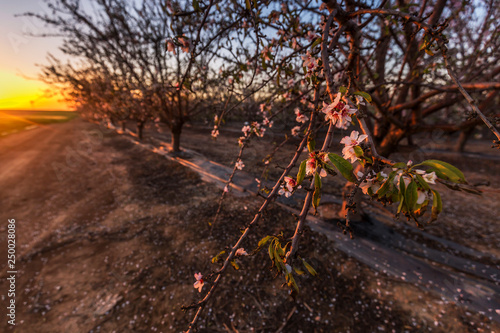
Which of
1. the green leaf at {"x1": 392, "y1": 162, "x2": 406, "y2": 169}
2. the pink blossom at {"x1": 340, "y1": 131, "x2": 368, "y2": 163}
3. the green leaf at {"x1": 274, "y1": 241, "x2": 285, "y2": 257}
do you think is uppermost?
the pink blossom at {"x1": 340, "y1": 131, "x2": 368, "y2": 163}

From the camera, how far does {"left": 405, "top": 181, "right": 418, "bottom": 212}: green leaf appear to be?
78 centimetres

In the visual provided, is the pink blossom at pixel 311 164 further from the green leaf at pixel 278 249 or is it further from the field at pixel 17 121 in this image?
the field at pixel 17 121

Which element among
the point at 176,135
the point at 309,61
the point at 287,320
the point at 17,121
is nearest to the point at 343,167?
the point at 309,61

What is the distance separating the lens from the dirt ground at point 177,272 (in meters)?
3.16

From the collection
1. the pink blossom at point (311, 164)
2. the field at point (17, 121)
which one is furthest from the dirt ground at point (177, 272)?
the field at point (17, 121)

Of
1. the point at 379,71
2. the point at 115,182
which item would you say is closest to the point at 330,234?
the point at 379,71

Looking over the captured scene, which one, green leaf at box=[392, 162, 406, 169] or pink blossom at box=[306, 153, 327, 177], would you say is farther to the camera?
pink blossom at box=[306, 153, 327, 177]

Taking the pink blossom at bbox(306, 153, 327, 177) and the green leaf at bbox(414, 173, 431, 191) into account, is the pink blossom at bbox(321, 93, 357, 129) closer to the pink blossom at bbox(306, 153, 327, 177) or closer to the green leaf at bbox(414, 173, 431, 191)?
the pink blossom at bbox(306, 153, 327, 177)

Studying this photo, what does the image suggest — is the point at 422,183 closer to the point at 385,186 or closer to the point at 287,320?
the point at 385,186

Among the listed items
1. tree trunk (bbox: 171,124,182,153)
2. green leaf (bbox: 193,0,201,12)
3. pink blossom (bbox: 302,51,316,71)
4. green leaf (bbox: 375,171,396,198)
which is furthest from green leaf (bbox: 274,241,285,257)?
tree trunk (bbox: 171,124,182,153)

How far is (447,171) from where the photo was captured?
762 millimetres

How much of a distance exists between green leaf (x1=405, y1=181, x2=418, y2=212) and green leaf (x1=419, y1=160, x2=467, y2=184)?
3.9 inches

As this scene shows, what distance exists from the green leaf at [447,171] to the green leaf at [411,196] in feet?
0.32

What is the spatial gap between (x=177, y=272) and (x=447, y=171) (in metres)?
4.61
